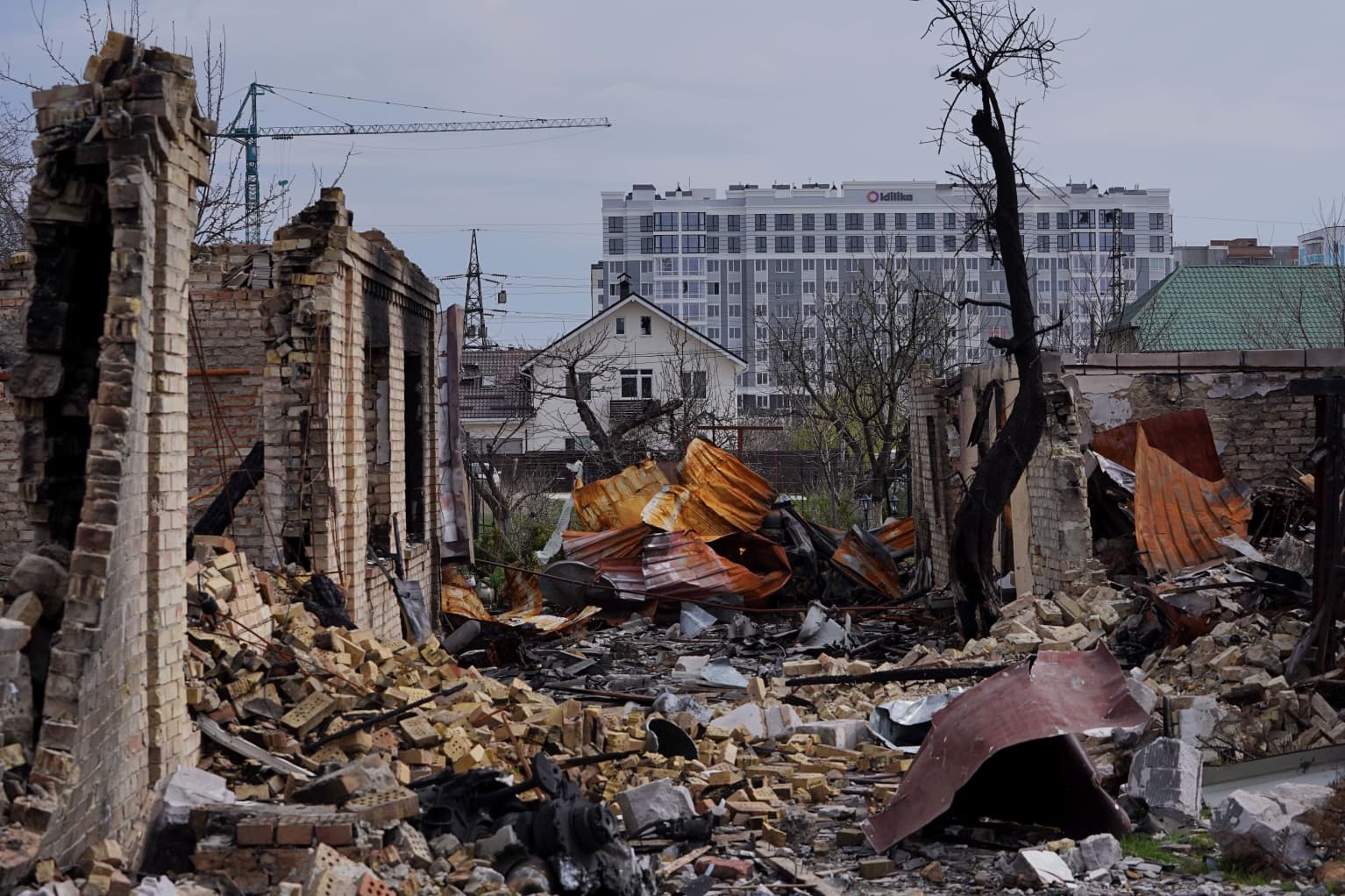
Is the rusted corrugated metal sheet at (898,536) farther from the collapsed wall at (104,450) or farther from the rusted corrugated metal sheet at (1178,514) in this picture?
the collapsed wall at (104,450)

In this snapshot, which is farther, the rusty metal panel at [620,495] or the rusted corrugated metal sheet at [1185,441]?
the rusty metal panel at [620,495]

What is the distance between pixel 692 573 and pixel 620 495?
220cm

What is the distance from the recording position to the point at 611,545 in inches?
709

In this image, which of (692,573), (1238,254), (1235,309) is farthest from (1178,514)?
(1238,254)

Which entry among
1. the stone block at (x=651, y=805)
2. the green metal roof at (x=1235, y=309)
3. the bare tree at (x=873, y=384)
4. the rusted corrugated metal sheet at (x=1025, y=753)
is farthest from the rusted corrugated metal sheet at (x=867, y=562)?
the green metal roof at (x=1235, y=309)

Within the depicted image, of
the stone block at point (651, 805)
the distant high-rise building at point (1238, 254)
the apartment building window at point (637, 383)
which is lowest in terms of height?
the stone block at point (651, 805)

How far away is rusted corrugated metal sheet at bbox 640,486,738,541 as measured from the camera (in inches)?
725

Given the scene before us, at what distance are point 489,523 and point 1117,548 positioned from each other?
11.9m

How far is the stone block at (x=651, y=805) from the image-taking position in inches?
282

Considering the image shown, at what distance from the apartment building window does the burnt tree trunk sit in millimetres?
36507

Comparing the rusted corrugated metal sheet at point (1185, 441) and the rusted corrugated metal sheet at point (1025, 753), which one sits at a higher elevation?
the rusted corrugated metal sheet at point (1185, 441)

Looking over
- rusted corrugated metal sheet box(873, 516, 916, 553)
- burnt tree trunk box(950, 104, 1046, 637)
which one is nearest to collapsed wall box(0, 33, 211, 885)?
burnt tree trunk box(950, 104, 1046, 637)

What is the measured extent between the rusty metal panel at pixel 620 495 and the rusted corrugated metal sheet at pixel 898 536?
3.47 meters

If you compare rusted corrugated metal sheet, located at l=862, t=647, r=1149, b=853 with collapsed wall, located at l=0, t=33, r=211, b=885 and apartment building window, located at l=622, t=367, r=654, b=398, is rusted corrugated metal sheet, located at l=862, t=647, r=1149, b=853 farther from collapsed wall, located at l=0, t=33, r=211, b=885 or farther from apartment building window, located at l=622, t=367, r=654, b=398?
apartment building window, located at l=622, t=367, r=654, b=398
